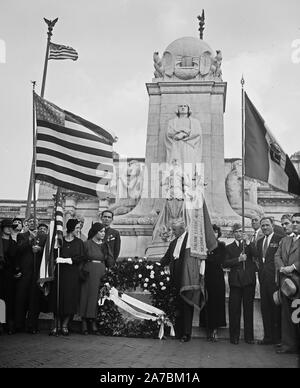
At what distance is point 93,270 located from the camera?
8570 millimetres

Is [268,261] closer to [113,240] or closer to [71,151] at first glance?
[113,240]

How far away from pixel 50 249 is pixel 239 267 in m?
3.10

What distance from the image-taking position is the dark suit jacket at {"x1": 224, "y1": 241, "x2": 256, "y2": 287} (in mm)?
8367

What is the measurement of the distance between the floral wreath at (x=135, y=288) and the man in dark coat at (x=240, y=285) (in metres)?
1.00

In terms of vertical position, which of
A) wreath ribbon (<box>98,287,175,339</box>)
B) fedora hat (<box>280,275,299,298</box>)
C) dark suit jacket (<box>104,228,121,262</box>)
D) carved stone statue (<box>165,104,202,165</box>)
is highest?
carved stone statue (<box>165,104,202,165</box>)

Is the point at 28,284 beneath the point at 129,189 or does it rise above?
beneath

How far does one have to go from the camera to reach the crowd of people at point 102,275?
8.14 m

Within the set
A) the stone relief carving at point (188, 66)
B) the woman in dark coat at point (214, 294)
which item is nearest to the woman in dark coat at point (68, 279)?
the woman in dark coat at point (214, 294)

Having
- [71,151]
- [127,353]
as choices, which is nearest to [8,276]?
[71,151]

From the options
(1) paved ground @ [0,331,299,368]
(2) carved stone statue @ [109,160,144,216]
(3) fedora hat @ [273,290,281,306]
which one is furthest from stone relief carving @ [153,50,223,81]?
(1) paved ground @ [0,331,299,368]

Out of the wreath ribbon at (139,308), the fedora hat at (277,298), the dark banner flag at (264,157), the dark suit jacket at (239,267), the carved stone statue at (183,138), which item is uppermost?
the carved stone statue at (183,138)

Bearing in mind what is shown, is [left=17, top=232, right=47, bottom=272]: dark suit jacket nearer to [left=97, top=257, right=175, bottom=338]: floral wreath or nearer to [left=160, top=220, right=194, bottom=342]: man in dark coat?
[left=97, top=257, right=175, bottom=338]: floral wreath

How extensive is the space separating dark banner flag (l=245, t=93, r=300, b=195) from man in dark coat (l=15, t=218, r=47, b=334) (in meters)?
3.84

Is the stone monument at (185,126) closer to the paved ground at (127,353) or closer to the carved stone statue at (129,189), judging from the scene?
the carved stone statue at (129,189)
